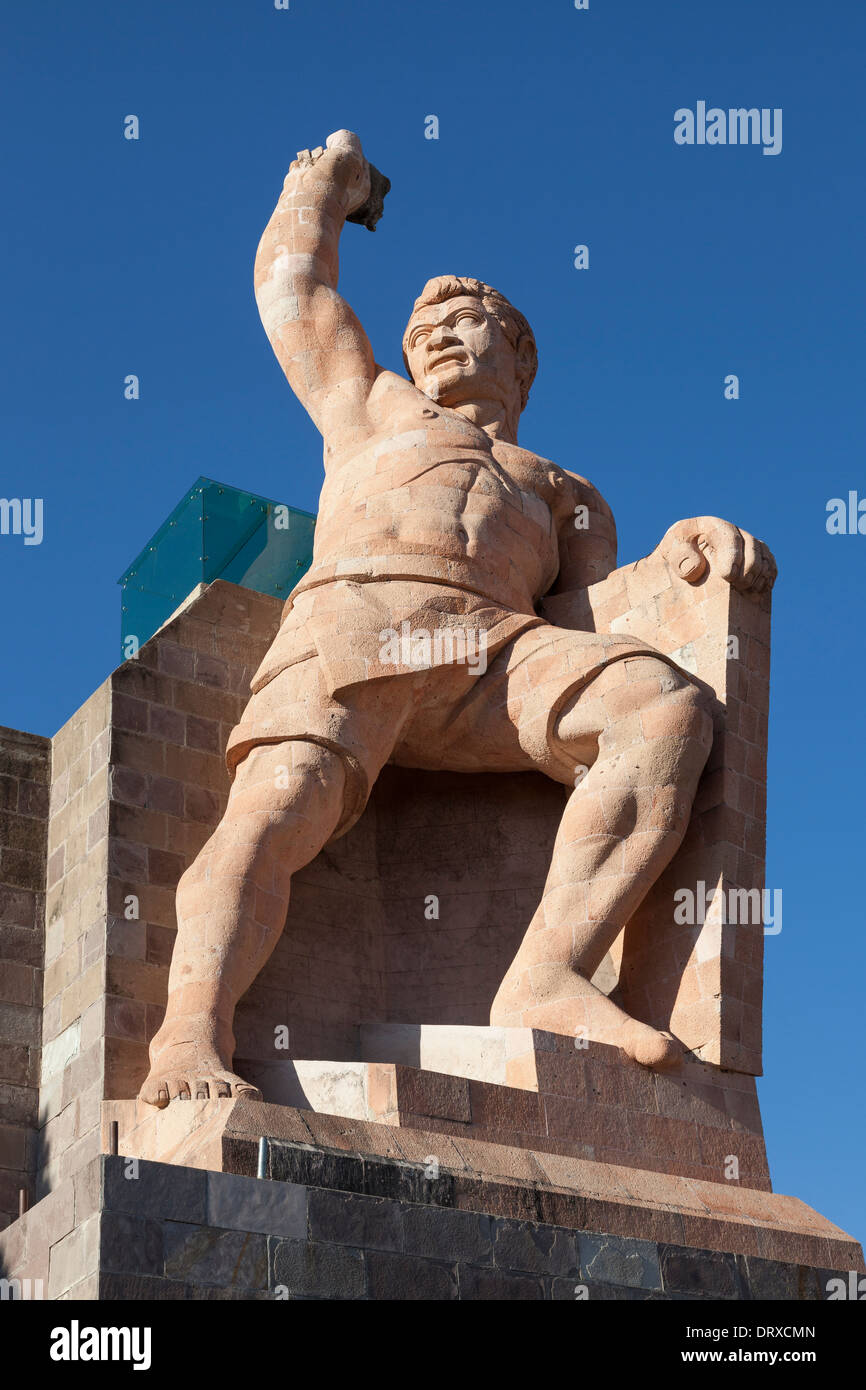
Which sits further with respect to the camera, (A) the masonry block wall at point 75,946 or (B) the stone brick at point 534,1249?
(A) the masonry block wall at point 75,946

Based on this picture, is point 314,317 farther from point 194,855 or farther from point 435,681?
point 194,855

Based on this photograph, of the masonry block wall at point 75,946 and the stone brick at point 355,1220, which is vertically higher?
the masonry block wall at point 75,946

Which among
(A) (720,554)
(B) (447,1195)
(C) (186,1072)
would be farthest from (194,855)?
(A) (720,554)

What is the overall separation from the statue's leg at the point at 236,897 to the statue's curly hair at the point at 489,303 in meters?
3.51

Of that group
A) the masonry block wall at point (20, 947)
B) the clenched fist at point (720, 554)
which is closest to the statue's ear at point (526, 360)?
the clenched fist at point (720, 554)

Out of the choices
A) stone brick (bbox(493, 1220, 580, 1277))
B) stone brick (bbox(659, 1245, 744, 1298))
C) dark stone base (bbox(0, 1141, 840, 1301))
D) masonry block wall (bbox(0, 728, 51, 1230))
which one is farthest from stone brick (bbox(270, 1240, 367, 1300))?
masonry block wall (bbox(0, 728, 51, 1230))

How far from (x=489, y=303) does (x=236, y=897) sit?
466cm

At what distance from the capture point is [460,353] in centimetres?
1352

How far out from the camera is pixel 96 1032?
11312 mm

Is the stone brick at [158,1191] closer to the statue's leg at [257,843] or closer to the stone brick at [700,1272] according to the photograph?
the statue's leg at [257,843]

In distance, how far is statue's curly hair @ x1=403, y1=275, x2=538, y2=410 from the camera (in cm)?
1374

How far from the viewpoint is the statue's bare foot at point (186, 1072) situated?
1003 cm

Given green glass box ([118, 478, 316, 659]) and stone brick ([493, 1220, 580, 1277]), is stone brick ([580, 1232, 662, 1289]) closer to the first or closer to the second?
stone brick ([493, 1220, 580, 1277])
